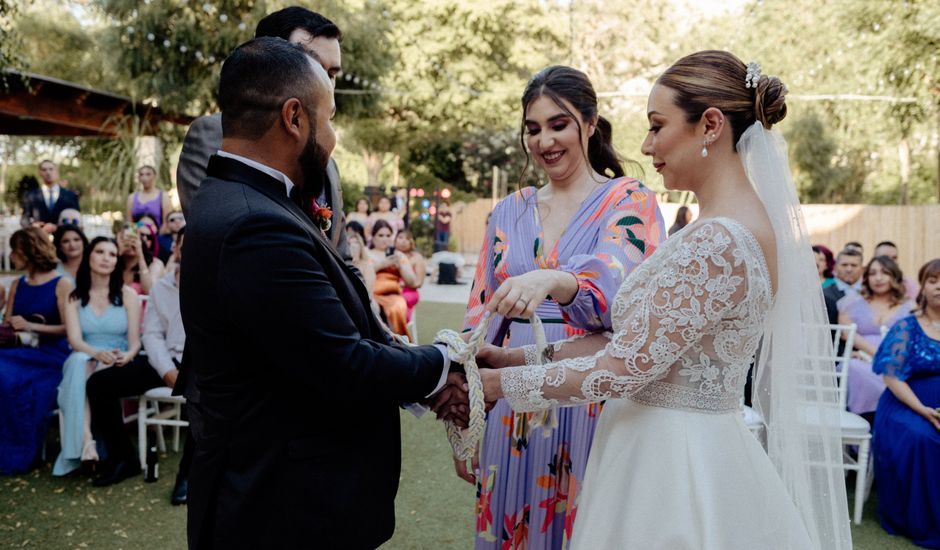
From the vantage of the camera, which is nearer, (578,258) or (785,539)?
(785,539)

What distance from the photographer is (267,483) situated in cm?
178

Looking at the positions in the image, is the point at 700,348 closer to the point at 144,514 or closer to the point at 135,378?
the point at 144,514

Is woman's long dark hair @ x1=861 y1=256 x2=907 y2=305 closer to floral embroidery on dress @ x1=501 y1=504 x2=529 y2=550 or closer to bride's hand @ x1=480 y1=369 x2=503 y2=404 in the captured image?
floral embroidery on dress @ x1=501 y1=504 x2=529 y2=550

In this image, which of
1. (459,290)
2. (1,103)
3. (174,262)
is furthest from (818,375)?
(459,290)

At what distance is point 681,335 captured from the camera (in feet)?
6.45

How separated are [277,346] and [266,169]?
437 millimetres

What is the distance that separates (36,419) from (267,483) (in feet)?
15.1

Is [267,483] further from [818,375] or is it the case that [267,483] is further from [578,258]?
[818,375]

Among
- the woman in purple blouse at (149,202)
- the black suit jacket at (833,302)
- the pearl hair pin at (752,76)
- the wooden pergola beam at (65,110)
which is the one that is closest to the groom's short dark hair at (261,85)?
the pearl hair pin at (752,76)

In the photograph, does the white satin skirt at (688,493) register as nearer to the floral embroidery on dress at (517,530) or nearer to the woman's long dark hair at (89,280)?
the floral embroidery on dress at (517,530)

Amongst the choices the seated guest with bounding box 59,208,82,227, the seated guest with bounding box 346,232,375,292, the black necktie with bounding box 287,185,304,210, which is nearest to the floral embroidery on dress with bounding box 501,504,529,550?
the black necktie with bounding box 287,185,304,210

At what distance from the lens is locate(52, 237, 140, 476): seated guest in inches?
209

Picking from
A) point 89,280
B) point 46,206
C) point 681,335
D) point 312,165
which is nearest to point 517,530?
point 681,335

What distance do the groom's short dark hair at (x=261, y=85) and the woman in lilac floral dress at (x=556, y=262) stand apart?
0.97 meters
